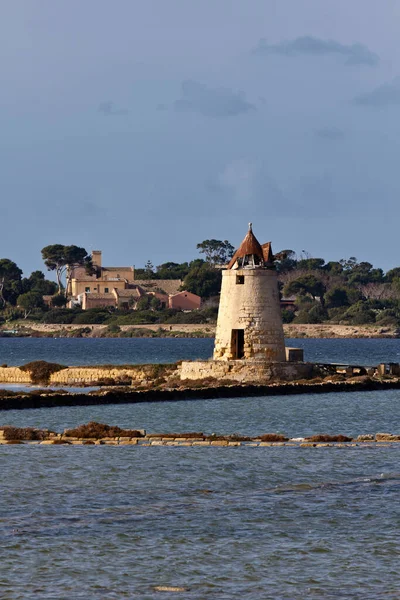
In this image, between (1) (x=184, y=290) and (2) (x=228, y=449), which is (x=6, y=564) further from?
(1) (x=184, y=290)

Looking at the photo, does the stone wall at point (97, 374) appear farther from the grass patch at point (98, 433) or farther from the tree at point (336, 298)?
the tree at point (336, 298)

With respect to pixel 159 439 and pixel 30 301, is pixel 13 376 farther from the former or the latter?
pixel 30 301

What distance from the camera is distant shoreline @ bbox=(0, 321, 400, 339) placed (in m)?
149

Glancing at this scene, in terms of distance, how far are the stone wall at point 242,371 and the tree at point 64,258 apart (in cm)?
12427

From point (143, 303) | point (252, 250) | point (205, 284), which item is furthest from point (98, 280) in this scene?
point (252, 250)

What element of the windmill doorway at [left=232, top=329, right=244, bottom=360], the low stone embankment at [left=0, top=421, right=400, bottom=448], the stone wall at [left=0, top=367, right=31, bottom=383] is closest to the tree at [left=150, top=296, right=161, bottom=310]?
the stone wall at [left=0, top=367, right=31, bottom=383]

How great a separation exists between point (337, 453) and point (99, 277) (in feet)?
487

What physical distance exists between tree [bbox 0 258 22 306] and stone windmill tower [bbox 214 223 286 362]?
130 metres

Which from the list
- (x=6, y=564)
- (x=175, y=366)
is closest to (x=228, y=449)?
(x=6, y=564)

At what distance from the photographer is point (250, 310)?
44.8 metres

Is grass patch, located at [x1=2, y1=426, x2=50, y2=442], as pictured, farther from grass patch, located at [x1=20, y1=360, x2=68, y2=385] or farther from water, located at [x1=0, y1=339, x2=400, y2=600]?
grass patch, located at [x1=20, y1=360, x2=68, y2=385]

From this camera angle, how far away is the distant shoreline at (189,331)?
14900 centimetres

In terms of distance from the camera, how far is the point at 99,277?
17450cm

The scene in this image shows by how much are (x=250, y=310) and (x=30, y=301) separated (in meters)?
126
